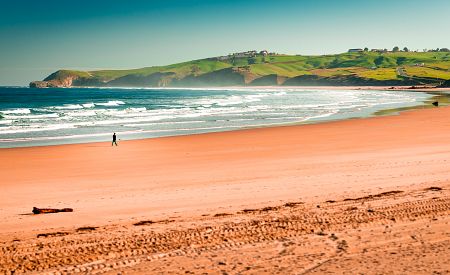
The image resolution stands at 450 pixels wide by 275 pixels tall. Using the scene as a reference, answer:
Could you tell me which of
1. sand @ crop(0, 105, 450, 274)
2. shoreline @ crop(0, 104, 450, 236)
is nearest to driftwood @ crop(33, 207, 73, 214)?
sand @ crop(0, 105, 450, 274)

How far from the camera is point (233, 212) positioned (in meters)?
11.1

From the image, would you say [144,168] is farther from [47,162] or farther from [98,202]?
[98,202]

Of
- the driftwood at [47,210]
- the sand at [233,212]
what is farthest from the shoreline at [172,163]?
the driftwood at [47,210]

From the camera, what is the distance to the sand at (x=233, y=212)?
758 centimetres

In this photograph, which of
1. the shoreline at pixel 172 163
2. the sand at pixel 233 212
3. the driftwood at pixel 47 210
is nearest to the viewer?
the sand at pixel 233 212

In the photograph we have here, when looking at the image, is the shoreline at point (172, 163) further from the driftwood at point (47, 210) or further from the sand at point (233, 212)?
the driftwood at point (47, 210)

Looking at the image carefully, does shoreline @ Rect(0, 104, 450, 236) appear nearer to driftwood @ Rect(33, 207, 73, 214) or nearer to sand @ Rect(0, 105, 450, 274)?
sand @ Rect(0, 105, 450, 274)

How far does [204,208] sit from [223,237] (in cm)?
285

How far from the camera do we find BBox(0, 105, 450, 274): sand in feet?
24.9

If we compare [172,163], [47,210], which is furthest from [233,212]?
[172,163]

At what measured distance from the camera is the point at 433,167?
55.1 ft

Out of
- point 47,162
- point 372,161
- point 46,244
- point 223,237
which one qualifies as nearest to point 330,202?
point 223,237

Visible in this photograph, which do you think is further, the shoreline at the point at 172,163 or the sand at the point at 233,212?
the shoreline at the point at 172,163

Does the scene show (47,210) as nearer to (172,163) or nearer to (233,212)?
(233,212)
